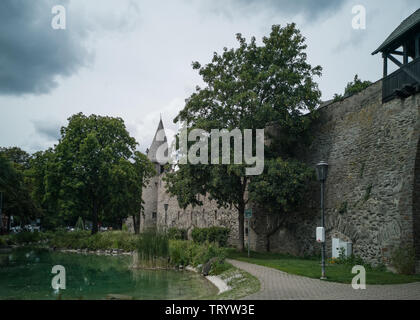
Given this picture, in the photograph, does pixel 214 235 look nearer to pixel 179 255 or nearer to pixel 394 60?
pixel 179 255

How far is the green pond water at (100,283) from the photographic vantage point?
34.9 feet

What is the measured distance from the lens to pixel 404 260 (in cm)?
1182

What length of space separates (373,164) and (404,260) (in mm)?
A: 3747

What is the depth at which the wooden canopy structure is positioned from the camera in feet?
40.8

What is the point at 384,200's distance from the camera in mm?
13578

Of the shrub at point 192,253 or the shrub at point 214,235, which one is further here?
the shrub at point 214,235

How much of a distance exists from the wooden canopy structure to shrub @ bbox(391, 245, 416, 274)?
15.8ft

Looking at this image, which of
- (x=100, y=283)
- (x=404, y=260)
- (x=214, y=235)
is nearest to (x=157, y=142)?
(x=214, y=235)

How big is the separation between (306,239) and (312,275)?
6.96 meters

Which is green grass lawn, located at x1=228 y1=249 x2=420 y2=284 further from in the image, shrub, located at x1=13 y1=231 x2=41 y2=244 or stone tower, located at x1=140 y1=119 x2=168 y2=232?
stone tower, located at x1=140 y1=119 x2=168 y2=232

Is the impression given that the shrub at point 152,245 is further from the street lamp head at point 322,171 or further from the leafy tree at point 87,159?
the leafy tree at point 87,159

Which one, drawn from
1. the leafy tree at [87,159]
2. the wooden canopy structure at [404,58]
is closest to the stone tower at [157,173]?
the leafy tree at [87,159]

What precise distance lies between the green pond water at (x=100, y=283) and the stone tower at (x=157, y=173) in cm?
2234
